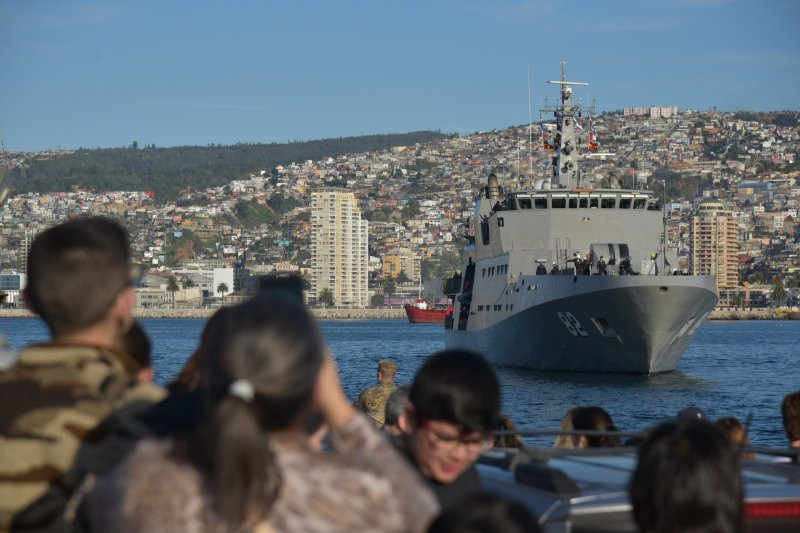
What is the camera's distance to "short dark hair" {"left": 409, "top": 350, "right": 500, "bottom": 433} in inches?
143

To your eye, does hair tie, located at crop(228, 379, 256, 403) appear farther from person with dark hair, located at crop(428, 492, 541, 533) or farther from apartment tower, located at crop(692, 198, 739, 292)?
apartment tower, located at crop(692, 198, 739, 292)

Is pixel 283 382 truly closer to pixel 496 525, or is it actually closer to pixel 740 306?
pixel 496 525

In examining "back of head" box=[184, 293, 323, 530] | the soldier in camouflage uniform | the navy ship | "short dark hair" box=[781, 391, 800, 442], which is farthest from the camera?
the navy ship

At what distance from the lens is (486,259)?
4641 cm

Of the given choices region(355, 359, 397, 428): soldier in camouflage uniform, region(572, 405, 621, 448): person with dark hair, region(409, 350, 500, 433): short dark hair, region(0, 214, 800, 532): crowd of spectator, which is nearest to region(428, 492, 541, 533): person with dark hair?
region(0, 214, 800, 532): crowd of spectator

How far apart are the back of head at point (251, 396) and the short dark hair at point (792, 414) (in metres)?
3.42

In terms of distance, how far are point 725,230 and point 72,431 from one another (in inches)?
7624

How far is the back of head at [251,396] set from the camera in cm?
265

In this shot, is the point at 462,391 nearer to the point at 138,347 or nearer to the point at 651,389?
the point at 138,347

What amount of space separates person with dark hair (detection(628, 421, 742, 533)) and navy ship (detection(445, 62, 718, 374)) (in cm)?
3319

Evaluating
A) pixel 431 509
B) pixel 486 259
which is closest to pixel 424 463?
pixel 431 509

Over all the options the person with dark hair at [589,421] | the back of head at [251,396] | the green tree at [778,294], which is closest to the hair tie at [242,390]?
the back of head at [251,396]

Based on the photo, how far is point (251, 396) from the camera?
8.94ft

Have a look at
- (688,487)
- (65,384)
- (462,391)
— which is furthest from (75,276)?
(688,487)
